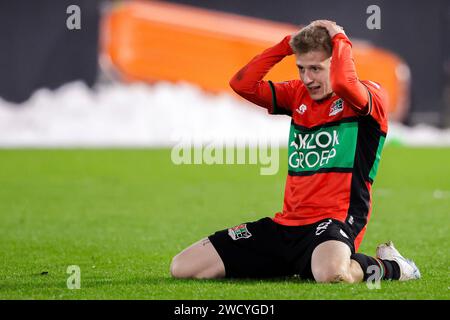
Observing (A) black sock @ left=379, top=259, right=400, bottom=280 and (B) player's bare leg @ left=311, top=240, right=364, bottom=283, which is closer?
(B) player's bare leg @ left=311, top=240, right=364, bottom=283

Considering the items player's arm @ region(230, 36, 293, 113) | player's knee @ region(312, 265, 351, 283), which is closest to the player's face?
player's arm @ region(230, 36, 293, 113)

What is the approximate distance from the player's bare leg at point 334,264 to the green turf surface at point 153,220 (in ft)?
0.25

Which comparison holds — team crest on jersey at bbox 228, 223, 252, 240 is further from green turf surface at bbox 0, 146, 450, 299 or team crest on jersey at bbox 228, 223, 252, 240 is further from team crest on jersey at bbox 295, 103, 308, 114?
team crest on jersey at bbox 295, 103, 308, 114

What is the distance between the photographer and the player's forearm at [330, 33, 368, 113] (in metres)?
5.74

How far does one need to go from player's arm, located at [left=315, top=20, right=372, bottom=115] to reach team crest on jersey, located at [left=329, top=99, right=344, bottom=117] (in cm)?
17

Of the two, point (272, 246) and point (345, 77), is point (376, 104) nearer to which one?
point (345, 77)

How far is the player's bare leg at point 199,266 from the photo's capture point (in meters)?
6.04

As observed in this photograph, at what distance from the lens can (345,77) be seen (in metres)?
5.74

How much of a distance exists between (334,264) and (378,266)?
0.40 meters

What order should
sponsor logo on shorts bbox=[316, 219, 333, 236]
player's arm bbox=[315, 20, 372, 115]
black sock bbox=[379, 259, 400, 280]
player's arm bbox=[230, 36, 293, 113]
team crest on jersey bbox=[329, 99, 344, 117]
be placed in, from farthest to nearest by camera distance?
player's arm bbox=[230, 36, 293, 113], team crest on jersey bbox=[329, 99, 344, 117], black sock bbox=[379, 259, 400, 280], sponsor logo on shorts bbox=[316, 219, 333, 236], player's arm bbox=[315, 20, 372, 115]

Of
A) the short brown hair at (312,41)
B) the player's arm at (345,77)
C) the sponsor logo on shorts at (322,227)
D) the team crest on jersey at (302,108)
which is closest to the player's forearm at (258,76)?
the team crest on jersey at (302,108)

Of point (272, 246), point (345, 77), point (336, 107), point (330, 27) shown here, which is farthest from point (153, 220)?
point (345, 77)

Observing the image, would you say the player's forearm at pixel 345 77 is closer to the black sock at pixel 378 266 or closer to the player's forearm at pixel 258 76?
the player's forearm at pixel 258 76
